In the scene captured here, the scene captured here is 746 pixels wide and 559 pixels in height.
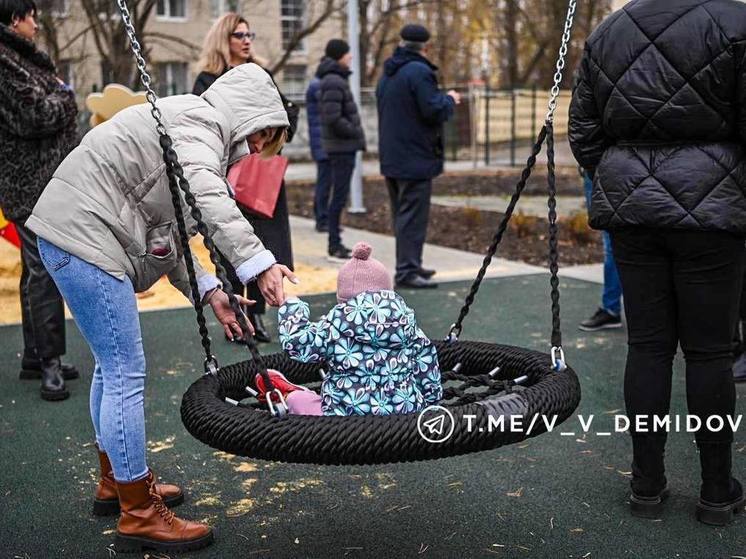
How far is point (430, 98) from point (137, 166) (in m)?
4.66

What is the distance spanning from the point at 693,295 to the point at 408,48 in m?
4.79

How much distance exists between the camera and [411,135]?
24.2 ft

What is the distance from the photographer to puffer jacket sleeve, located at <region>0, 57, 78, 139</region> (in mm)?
4340

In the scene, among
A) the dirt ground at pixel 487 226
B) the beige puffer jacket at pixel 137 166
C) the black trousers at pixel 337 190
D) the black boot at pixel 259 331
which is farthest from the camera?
the dirt ground at pixel 487 226

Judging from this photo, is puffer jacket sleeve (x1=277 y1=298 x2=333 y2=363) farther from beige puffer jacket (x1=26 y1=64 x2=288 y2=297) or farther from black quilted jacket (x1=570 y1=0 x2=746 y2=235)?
black quilted jacket (x1=570 y1=0 x2=746 y2=235)

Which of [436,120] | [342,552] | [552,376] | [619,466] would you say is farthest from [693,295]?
[436,120]

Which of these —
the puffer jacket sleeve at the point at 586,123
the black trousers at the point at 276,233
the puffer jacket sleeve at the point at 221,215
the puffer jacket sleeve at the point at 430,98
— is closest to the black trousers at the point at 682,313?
the puffer jacket sleeve at the point at 586,123

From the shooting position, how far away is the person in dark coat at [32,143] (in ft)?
14.3

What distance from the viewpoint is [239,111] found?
2.86m

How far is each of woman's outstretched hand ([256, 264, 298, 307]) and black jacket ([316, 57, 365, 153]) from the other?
662 cm

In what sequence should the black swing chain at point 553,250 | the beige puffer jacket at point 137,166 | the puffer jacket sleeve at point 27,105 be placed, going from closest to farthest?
the beige puffer jacket at point 137,166 → the black swing chain at point 553,250 → the puffer jacket sleeve at point 27,105

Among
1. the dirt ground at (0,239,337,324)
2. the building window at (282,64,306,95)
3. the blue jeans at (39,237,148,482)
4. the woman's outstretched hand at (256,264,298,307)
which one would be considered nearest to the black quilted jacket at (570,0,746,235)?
the woman's outstretched hand at (256,264,298,307)

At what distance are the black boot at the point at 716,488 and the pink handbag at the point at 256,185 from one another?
262cm

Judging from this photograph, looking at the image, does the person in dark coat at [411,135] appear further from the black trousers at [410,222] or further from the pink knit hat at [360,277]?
the pink knit hat at [360,277]
